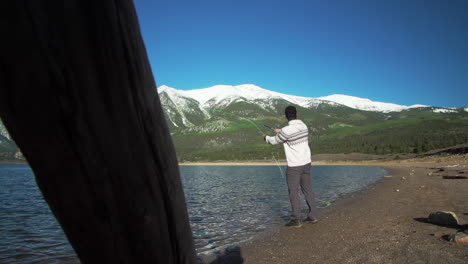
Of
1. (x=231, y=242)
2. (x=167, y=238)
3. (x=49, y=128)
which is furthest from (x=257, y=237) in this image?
(x=49, y=128)

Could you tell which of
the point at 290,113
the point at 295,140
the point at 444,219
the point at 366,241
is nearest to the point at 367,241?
the point at 366,241

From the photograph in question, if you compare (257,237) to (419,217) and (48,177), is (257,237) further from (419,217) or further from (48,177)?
(48,177)

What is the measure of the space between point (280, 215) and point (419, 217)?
14.5ft

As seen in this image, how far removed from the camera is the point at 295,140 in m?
7.27

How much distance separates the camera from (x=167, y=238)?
123 centimetres

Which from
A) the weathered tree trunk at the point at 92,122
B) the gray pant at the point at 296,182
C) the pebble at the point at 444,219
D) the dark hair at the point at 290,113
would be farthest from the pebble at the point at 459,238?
the weathered tree trunk at the point at 92,122

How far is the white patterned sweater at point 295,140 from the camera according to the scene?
7156 mm

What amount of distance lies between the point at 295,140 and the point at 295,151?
1.05 ft

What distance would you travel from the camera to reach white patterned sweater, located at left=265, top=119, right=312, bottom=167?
716cm

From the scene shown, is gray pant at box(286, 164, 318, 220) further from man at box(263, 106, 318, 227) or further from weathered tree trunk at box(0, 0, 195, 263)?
weathered tree trunk at box(0, 0, 195, 263)

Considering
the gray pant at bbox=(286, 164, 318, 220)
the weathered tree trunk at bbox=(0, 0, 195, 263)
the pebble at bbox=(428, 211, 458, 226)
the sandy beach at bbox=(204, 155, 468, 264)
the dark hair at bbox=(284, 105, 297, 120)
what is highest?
the dark hair at bbox=(284, 105, 297, 120)

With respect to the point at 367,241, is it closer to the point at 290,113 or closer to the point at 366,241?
the point at 366,241

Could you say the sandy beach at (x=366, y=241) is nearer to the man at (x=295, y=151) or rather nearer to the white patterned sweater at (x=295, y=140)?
the man at (x=295, y=151)

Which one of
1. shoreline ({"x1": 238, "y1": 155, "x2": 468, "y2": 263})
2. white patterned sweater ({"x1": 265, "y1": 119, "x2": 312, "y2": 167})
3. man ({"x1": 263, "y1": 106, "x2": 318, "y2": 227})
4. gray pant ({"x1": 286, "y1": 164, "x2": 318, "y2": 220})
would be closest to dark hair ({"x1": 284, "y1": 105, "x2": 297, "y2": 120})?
man ({"x1": 263, "y1": 106, "x2": 318, "y2": 227})
